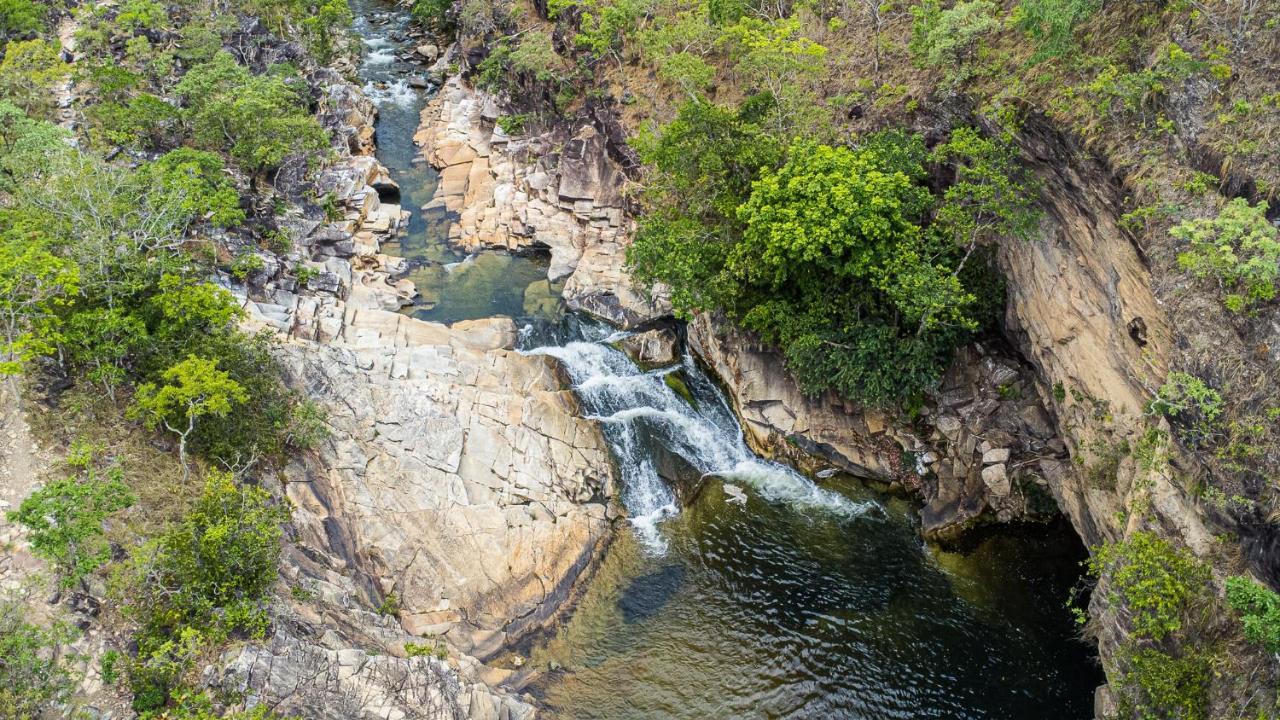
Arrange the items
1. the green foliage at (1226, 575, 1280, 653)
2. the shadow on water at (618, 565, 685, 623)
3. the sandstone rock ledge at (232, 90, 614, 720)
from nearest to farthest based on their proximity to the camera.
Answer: the green foliage at (1226, 575, 1280, 653) → the sandstone rock ledge at (232, 90, 614, 720) → the shadow on water at (618, 565, 685, 623)

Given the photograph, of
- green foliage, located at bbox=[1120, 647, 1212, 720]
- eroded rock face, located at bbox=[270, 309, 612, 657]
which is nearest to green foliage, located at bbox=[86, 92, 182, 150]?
eroded rock face, located at bbox=[270, 309, 612, 657]

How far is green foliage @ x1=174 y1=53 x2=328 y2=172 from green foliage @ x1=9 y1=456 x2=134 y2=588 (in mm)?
23303

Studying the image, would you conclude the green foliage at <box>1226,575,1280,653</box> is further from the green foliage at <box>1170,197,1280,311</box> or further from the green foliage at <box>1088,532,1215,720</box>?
the green foliage at <box>1170,197,1280,311</box>

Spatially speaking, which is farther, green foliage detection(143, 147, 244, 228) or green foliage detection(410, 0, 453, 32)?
green foliage detection(410, 0, 453, 32)

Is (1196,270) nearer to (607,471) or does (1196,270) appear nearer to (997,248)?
(997,248)

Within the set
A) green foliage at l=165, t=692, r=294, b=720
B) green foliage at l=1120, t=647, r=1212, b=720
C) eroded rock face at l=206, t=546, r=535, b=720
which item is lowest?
eroded rock face at l=206, t=546, r=535, b=720

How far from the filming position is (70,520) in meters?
16.8

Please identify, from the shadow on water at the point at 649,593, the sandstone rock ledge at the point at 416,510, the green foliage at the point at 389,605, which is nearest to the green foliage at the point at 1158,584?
the shadow on water at the point at 649,593

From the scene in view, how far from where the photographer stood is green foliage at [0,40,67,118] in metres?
37.5

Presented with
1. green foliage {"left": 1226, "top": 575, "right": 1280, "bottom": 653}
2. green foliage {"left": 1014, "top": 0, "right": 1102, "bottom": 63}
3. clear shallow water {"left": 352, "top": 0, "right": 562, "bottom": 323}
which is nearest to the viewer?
green foliage {"left": 1226, "top": 575, "right": 1280, "bottom": 653}

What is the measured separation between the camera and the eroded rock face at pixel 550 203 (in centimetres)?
3428

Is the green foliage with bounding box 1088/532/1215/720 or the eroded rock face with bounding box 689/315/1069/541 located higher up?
the green foliage with bounding box 1088/532/1215/720

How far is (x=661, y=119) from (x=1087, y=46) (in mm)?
20436

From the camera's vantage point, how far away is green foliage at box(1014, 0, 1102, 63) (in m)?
20.6
